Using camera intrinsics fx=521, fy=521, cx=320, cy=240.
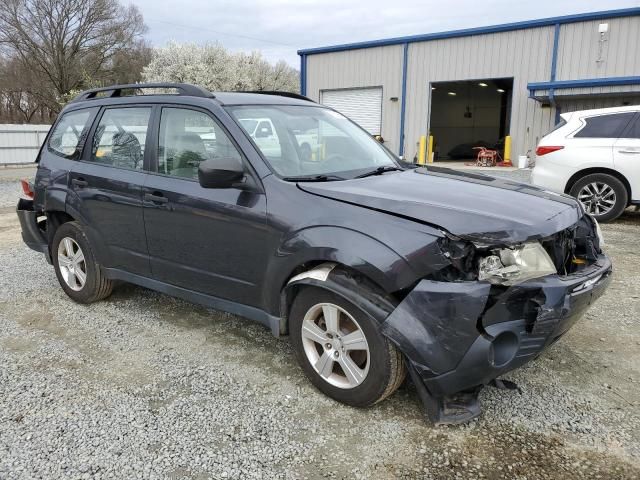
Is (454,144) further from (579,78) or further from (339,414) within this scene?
(339,414)

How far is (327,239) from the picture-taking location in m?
2.83

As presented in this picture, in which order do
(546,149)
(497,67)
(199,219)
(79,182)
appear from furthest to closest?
(497,67) → (546,149) → (79,182) → (199,219)

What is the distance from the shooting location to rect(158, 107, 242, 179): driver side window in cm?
349

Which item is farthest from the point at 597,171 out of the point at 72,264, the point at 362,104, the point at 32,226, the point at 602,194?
the point at 362,104

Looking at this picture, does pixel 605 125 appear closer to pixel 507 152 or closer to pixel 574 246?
pixel 574 246

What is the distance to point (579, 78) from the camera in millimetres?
17141

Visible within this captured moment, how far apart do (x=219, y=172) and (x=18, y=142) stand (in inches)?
708

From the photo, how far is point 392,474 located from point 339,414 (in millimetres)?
545

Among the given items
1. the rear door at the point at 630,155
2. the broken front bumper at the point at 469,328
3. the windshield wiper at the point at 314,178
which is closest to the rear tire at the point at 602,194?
the rear door at the point at 630,155

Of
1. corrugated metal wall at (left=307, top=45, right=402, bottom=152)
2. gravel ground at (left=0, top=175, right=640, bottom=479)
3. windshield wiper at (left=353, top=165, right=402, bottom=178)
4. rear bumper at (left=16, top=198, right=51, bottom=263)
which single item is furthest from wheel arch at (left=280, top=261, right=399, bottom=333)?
corrugated metal wall at (left=307, top=45, right=402, bottom=152)

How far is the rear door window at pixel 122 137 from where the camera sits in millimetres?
3969

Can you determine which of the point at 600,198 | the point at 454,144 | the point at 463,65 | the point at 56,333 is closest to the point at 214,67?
the point at 454,144

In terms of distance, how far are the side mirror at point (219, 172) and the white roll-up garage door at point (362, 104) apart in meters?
18.6

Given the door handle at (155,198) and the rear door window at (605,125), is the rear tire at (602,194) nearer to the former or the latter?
the rear door window at (605,125)
